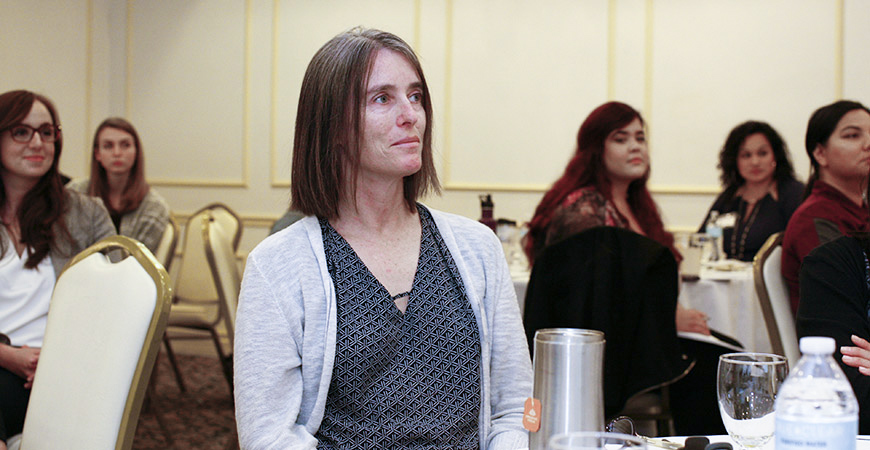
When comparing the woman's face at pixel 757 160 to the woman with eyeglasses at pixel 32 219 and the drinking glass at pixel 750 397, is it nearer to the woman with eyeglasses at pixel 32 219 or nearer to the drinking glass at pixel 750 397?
the woman with eyeglasses at pixel 32 219

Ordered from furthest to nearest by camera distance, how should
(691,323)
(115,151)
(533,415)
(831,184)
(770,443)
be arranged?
(115,151) → (691,323) → (831,184) → (770,443) → (533,415)

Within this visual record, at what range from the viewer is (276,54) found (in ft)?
19.3

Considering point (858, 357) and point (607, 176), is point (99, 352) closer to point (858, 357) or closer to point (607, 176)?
point (858, 357)

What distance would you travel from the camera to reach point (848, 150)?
267cm

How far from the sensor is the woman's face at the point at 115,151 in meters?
4.24

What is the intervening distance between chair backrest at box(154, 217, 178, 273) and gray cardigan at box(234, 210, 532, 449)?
2839 mm

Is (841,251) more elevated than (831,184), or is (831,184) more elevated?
(831,184)

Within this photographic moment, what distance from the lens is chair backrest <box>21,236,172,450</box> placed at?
5.17 feet

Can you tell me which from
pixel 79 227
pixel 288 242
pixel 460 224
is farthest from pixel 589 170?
pixel 288 242

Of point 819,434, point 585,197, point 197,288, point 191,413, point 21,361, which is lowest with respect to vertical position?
point 191,413

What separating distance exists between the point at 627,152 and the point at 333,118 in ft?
6.21

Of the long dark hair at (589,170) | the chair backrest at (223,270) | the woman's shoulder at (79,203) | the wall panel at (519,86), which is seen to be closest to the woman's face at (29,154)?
the woman's shoulder at (79,203)

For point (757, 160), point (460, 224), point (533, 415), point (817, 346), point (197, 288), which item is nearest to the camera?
point (817, 346)

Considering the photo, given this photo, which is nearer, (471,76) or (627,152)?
(627,152)
